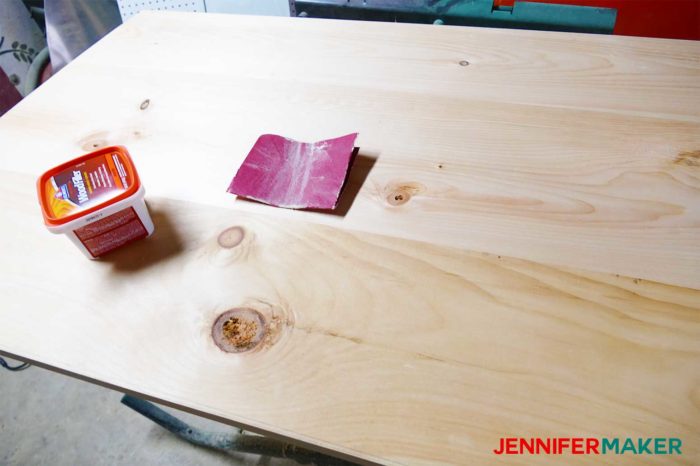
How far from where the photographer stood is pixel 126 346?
1.38 ft

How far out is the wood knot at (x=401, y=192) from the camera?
0.52 m

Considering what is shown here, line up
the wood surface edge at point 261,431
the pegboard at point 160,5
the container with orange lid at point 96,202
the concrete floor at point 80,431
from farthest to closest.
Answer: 1. the pegboard at point 160,5
2. the concrete floor at point 80,431
3. the container with orange lid at point 96,202
4. the wood surface edge at point 261,431

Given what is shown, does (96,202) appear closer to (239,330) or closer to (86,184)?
(86,184)

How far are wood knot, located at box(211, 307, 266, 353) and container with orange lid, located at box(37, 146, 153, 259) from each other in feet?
0.50

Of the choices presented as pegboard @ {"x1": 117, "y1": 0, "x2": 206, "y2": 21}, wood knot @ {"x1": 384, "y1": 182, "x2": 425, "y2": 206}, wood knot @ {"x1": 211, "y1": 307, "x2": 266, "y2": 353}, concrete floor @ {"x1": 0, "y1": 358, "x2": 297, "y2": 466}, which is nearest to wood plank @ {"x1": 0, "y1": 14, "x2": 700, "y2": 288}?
wood knot @ {"x1": 384, "y1": 182, "x2": 425, "y2": 206}

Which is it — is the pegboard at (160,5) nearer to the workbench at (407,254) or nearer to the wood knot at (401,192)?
the workbench at (407,254)

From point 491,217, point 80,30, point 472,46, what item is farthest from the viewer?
point 80,30

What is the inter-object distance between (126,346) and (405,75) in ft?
1.74

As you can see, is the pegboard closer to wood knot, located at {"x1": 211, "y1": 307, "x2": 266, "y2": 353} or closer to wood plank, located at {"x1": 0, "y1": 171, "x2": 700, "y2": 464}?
wood plank, located at {"x1": 0, "y1": 171, "x2": 700, "y2": 464}

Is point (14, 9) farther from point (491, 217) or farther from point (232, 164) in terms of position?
point (491, 217)

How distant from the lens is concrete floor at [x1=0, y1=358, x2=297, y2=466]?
41.1 inches

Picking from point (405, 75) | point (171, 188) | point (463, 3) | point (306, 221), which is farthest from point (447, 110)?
point (463, 3)

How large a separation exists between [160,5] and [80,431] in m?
1.20

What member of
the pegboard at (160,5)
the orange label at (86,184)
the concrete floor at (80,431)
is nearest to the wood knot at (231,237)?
the orange label at (86,184)
